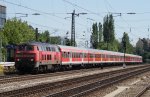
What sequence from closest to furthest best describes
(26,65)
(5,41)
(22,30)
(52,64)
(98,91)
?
1. (98,91)
2. (26,65)
3. (52,64)
4. (5,41)
5. (22,30)

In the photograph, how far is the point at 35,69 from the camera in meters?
41.4

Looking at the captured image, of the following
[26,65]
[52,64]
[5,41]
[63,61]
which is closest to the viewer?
[26,65]

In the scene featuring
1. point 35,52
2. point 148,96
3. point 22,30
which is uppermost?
point 22,30

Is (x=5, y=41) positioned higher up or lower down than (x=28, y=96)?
higher up

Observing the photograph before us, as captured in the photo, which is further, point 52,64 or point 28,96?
point 52,64

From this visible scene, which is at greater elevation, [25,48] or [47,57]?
[25,48]

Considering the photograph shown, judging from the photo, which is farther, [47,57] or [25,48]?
[47,57]

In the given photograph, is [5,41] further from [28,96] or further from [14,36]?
[28,96]

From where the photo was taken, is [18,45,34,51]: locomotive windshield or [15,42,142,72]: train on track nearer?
[15,42,142,72]: train on track

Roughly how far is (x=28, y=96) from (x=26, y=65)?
65.0ft

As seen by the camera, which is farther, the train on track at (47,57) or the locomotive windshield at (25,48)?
the locomotive windshield at (25,48)

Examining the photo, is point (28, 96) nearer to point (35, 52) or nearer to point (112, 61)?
point (35, 52)

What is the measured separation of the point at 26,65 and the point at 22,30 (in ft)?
170

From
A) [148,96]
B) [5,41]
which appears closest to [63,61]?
[148,96]
